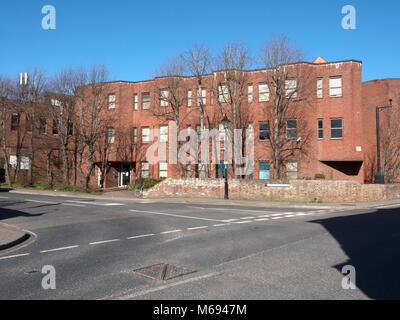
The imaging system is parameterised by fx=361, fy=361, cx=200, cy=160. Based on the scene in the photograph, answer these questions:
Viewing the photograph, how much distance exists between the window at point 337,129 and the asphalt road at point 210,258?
15591 millimetres

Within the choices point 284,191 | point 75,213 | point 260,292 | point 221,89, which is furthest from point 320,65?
point 260,292

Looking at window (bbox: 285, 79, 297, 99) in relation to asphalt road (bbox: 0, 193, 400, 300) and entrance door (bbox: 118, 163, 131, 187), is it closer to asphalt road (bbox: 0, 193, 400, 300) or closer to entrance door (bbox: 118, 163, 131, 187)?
asphalt road (bbox: 0, 193, 400, 300)

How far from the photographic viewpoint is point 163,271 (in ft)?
23.0

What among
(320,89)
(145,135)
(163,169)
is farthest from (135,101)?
(320,89)

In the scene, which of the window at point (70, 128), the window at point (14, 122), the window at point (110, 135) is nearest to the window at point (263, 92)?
the window at point (110, 135)

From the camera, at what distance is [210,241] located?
10211 mm

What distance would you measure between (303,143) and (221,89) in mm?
8102

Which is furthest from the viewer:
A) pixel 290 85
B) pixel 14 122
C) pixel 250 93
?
pixel 14 122

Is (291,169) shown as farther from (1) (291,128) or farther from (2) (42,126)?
(2) (42,126)

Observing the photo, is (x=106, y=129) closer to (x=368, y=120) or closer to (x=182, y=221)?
(x=182, y=221)

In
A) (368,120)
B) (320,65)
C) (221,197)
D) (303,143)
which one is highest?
(320,65)

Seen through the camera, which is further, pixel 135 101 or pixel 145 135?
pixel 135 101

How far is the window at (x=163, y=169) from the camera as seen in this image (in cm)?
3531

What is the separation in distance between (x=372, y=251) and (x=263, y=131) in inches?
915
